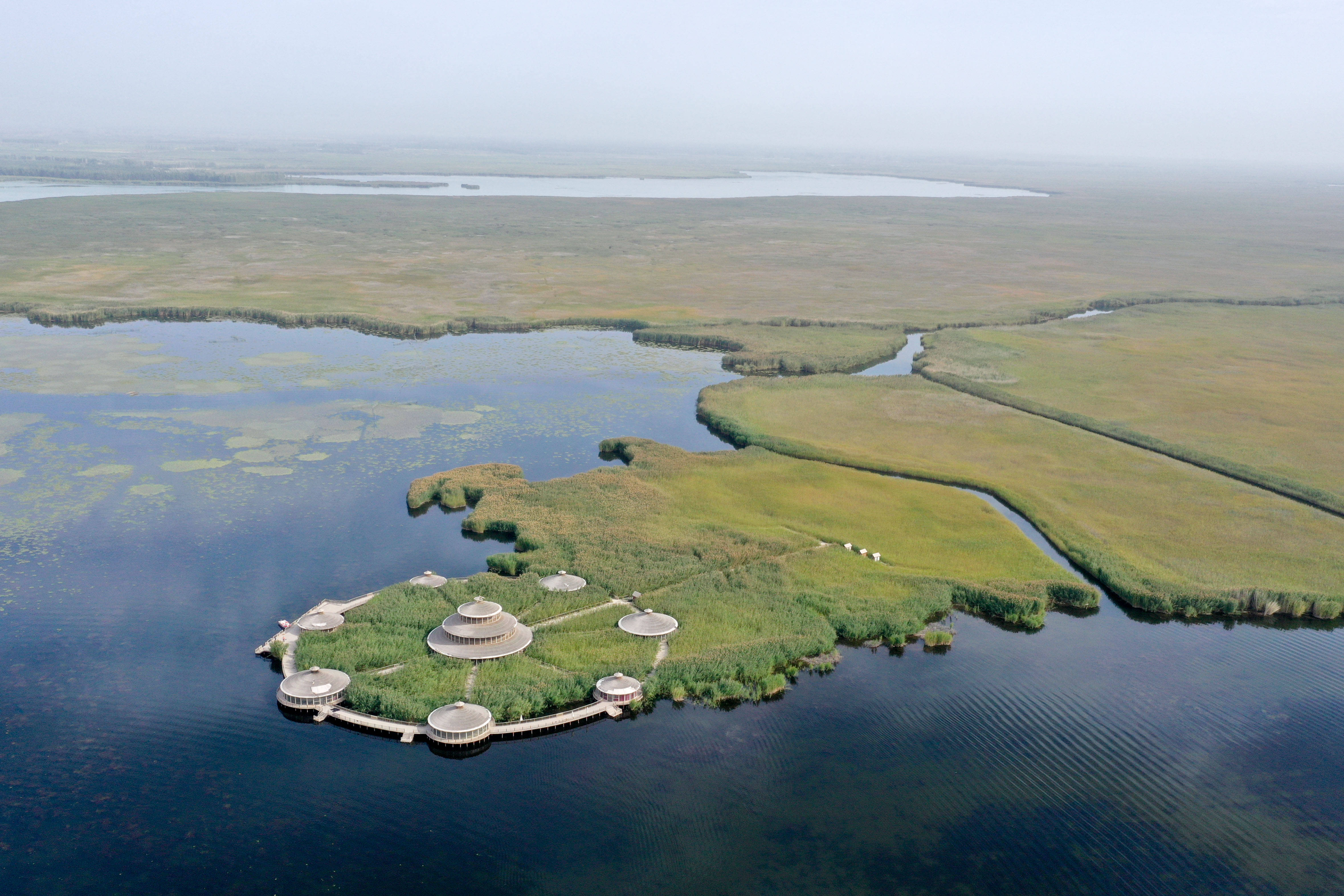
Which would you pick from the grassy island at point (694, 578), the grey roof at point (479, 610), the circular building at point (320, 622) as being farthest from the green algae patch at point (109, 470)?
the grey roof at point (479, 610)

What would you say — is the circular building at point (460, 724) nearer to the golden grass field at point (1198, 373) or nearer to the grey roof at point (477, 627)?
the grey roof at point (477, 627)

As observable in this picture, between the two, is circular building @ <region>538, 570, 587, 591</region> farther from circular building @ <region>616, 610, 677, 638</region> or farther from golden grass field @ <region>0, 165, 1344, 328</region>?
golden grass field @ <region>0, 165, 1344, 328</region>

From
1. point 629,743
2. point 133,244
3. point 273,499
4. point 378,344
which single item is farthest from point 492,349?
point 133,244

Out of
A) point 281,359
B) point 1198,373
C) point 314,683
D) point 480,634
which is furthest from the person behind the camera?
point 1198,373

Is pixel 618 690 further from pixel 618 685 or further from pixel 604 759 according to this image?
pixel 604 759

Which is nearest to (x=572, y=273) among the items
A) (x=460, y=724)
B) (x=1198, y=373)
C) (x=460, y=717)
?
(x=1198, y=373)

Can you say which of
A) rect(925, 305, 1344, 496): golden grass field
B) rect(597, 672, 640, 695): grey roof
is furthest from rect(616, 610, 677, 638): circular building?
rect(925, 305, 1344, 496): golden grass field
